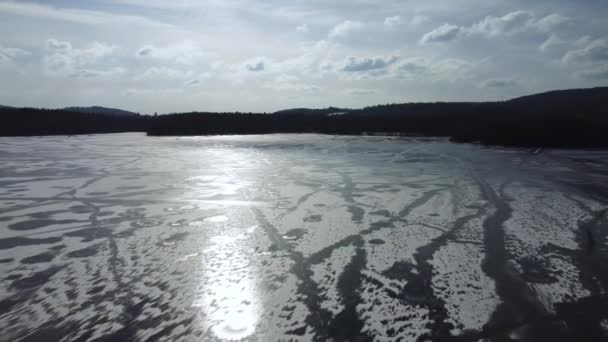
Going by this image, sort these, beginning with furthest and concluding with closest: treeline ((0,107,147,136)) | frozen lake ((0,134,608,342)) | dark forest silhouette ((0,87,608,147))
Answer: treeline ((0,107,147,136))
dark forest silhouette ((0,87,608,147))
frozen lake ((0,134,608,342))

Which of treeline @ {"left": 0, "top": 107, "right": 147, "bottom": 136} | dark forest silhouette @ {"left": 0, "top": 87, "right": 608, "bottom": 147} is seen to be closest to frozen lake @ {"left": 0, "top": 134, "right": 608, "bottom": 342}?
dark forest silhouette @ {"left": 0, "top": 87, "right": 608, "bottom": 147}

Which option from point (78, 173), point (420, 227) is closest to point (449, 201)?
point (420, 227)

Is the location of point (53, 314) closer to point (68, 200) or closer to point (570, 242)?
point (68, 200)

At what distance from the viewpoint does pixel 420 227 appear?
432cm

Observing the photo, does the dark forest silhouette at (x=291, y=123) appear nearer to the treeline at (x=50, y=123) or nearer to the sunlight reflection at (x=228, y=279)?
the treeline at (x=50, y=123)

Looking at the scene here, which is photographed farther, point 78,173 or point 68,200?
point 78,173

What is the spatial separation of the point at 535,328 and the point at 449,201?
11.9ft

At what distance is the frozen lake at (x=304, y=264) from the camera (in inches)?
89.7

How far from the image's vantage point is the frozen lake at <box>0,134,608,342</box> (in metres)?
2.28

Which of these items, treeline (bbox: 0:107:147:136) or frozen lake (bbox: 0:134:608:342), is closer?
frozen lake (bbox: 0:134:608:342)

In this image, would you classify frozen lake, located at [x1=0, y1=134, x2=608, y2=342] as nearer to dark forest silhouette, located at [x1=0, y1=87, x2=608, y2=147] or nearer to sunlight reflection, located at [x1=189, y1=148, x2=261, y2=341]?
sunlight reflection, located at [x1=189, y1=148, x2=261, y2=341]

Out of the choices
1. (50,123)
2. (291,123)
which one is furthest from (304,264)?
(50,123)

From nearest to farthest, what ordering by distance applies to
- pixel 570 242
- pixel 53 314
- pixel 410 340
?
pixel 410 340, pixel 53 314, pixel 570 242

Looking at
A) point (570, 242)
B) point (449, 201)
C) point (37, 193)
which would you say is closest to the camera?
point (570, 242)
